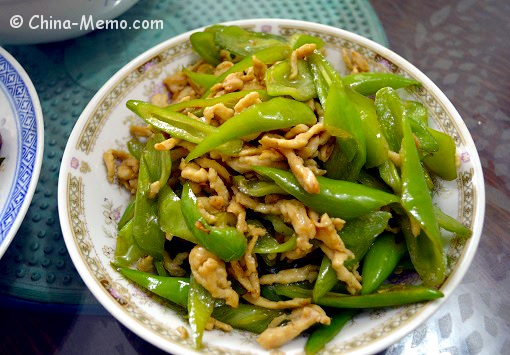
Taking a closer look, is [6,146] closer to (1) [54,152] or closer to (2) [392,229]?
(1) [54,152]

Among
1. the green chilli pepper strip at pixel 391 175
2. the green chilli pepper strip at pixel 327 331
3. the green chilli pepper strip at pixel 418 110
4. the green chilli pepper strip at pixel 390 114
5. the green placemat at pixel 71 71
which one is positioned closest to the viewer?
the green chilli pepper strip at pixel 327 331

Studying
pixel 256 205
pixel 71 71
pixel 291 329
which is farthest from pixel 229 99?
Result: pixel 71 71

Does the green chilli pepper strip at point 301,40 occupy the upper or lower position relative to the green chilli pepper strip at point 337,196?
upper

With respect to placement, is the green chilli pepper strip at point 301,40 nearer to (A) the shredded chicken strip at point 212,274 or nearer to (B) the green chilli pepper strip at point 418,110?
(B) the green chilli pepper strip at point 418,110

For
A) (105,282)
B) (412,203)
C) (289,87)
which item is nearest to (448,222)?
(412,203)

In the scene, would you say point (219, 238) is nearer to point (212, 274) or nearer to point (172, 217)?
point (212, 274)

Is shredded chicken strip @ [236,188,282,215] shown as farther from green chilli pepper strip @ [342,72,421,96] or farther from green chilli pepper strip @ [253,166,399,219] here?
green chilli pepper strip @ [342,72,421,96]

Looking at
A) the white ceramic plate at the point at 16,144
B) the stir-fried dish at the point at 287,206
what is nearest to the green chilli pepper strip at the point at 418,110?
the stir-fried dish at the point at 287,206
